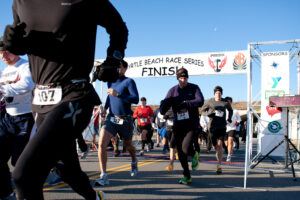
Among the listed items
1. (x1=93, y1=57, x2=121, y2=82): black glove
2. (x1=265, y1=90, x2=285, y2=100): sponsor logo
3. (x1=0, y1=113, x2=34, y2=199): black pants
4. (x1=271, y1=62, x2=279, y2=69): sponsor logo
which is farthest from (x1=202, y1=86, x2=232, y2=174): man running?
(x1=93, y1=57, x2=121, y2=82): black glove

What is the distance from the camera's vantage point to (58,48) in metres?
2.04

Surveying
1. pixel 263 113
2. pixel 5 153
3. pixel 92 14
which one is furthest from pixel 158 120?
pixel 92 14

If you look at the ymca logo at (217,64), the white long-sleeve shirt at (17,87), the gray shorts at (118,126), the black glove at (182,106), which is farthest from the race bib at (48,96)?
the ymca logo at (217,64)

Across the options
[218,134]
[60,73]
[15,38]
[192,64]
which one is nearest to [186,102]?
[218,134]

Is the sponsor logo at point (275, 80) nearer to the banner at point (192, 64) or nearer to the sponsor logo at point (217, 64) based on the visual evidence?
the banner at point (192, 64)

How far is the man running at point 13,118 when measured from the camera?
3.42 meters

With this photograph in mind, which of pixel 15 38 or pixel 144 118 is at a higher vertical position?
pixel 15 38

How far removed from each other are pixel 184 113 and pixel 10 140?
2.76m

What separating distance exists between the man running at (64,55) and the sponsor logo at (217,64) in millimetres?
10865

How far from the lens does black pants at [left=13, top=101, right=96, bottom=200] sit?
1.67m

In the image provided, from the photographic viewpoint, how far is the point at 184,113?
5.11 meters

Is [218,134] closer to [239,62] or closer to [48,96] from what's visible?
[48,96]

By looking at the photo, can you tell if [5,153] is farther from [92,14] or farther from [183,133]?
[183,133]

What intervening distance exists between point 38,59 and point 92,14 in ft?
1.66
